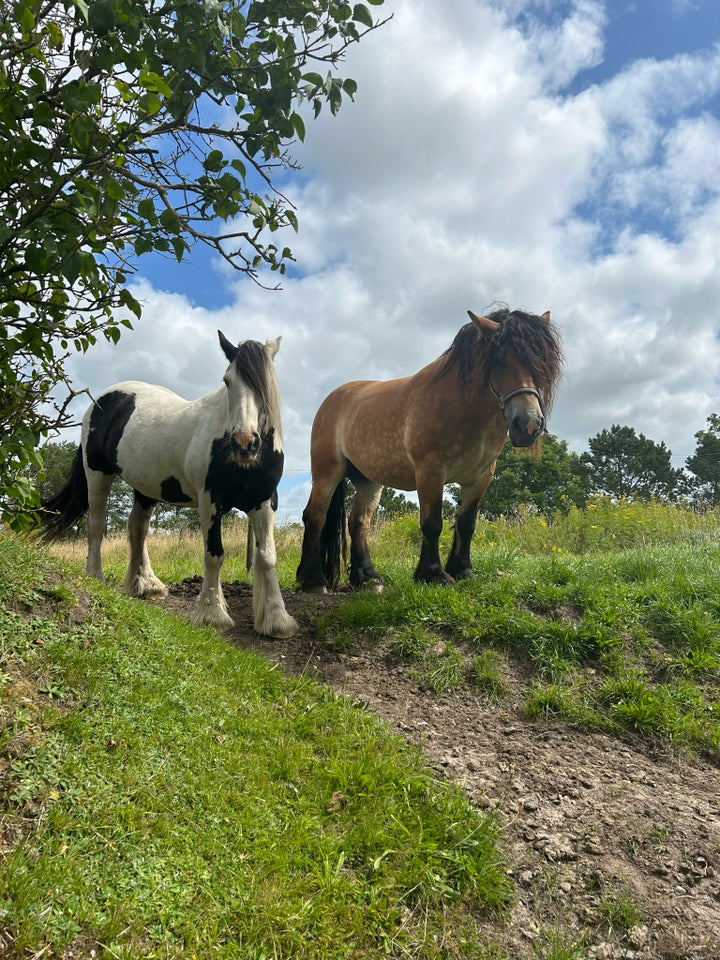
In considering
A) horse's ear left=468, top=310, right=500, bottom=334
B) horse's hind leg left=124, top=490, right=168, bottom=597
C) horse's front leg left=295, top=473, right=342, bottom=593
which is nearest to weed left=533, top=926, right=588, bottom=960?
horse's ear left=468, top=310, right=500, bottom=334

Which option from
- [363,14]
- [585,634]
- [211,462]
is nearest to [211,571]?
[211,462]

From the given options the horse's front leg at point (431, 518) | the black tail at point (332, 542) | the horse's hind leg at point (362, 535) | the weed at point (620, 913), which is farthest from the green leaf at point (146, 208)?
the black tail at point (332, 542)

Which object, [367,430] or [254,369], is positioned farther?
[367,430]

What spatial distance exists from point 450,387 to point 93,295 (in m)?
3.77

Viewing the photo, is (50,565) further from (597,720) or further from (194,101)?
(597,720)

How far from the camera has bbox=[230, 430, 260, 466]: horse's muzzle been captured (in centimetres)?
456

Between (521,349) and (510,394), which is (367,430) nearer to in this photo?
(510,394)

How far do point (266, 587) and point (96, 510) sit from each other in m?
2.75

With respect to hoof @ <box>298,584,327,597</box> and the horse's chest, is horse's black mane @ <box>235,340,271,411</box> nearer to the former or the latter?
the horse's chest

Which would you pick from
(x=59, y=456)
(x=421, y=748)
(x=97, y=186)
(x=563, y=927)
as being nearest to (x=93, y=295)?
(x=97, y=186)

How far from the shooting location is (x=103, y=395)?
693 cm

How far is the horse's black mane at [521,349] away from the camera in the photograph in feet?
17.7

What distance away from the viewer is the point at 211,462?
5.18m

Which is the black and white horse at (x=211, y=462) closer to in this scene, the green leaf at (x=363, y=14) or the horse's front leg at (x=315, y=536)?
the horse's front leg at (x=315, y=536)
